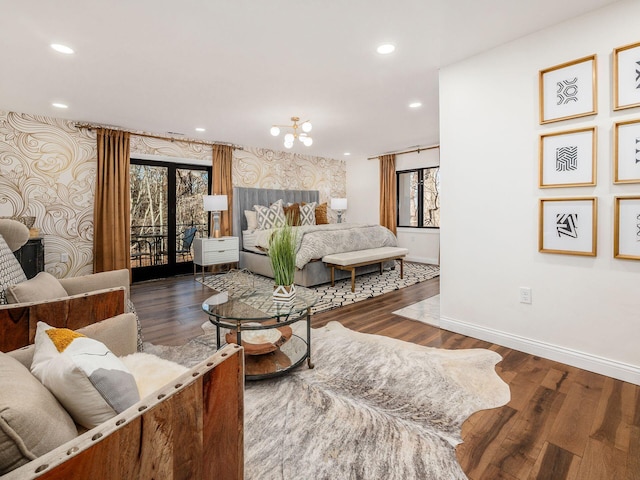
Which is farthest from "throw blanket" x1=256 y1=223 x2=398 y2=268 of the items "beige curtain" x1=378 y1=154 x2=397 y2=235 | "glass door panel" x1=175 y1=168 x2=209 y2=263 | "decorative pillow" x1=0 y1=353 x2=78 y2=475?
"decorative pillow" x1=0 y1=353 x2=78 y2=475

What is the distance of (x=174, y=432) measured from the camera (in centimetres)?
81

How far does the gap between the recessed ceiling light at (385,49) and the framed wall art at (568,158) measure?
1.31 meters

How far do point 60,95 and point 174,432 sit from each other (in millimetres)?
4195

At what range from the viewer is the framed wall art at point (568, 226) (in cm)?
217

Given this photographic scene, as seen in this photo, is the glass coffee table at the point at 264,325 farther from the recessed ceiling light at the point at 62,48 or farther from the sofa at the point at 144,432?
the recessed ceiling light at the point at 62,48

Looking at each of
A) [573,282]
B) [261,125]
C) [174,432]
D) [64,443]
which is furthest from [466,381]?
[261,125]

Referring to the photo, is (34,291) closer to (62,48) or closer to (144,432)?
(144,432)

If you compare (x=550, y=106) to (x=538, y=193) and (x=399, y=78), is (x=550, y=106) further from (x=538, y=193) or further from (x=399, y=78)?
(x=399, y=78)

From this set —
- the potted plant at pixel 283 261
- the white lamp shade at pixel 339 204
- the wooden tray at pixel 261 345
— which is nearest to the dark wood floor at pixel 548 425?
the wooden tray at pixel 261 345

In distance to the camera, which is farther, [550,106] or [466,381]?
[550,106]

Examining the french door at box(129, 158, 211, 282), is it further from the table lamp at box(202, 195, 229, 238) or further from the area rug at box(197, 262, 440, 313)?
the area rug at box(197, 262, 440, 313)

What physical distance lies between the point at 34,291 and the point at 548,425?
2.70 meters

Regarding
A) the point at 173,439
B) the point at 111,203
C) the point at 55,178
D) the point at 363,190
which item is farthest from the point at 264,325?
the point at 363,190

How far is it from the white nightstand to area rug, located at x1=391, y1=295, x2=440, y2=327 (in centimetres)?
322
